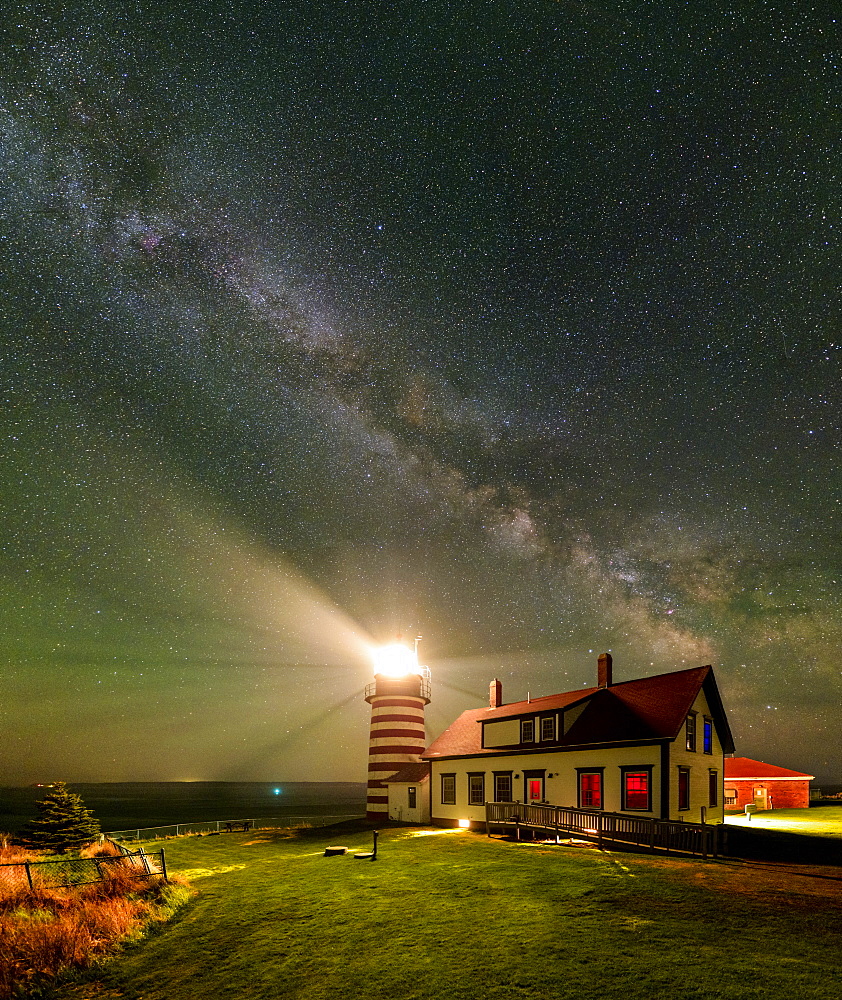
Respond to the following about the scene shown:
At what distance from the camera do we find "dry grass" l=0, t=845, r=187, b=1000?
13641mm

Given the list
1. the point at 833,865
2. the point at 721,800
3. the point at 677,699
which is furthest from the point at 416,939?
the point at 721,800

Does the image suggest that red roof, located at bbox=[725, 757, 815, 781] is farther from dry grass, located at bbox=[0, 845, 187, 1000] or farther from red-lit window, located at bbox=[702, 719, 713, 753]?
dry grass, located at bbox=[0, 845, 187, 1000]

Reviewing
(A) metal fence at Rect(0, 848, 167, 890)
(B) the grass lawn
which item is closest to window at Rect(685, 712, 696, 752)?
(B) the grass lawn

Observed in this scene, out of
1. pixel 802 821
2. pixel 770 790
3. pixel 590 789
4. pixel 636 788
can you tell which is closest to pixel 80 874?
pixel 590 789

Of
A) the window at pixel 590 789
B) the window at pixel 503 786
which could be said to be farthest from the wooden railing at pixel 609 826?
the window at pixel 503 786

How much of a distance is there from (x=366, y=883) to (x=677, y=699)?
15.6 meters

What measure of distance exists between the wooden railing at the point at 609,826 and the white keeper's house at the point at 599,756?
1712mm

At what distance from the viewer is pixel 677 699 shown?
27.9 meters

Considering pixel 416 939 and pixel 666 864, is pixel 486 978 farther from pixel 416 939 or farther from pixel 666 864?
pixel 666 864

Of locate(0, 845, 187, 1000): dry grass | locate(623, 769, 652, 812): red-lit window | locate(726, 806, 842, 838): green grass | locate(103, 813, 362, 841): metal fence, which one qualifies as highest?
locate(623, 769, 652, 812): red-lit window

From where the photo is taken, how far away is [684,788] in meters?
26.7

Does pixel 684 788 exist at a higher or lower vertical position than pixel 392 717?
lower

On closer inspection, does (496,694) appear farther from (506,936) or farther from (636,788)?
(506,936)

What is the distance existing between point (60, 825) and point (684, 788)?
34013 millimetres
